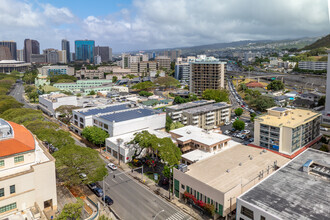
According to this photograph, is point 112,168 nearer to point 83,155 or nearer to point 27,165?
point 83,155

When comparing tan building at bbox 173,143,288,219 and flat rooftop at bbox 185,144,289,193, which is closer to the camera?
tan building at bbox 173,143,288,219

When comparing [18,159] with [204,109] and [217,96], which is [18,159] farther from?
[217,96]

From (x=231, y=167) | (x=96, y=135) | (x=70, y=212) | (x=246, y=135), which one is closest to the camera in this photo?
(x=70, y=212)

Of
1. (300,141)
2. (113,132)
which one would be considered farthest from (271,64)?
(113,132)

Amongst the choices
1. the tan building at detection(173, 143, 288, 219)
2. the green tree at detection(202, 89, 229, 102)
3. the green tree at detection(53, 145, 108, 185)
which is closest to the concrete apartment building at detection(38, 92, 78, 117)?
the green tree at detection(202, 89, 229, 102)

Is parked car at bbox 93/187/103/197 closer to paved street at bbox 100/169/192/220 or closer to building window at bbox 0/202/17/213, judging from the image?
paved street at bbox 100/169/192/220

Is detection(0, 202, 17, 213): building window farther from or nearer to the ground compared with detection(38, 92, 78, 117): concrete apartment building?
nearer to the ground

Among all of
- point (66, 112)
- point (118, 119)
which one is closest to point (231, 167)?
point (118, 119)
